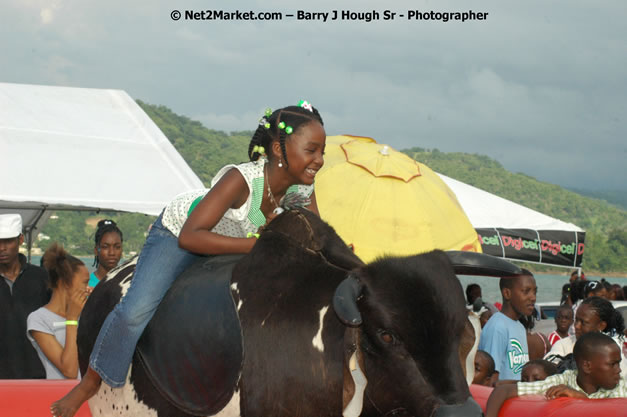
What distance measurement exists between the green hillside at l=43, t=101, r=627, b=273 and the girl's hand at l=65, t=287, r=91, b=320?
631cm

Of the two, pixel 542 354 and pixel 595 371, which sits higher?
pixel 595 371

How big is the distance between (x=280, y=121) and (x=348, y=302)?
116 cm

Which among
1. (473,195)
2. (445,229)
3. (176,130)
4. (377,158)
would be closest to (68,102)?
(377,158)

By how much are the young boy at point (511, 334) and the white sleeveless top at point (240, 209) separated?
2.98 meters

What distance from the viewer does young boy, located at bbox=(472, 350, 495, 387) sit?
570 centimetres

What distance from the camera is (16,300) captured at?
6148mm

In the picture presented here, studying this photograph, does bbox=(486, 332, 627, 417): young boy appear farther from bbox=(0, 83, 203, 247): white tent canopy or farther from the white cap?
bbox=(0, 83, 203, 247): white tent canopy

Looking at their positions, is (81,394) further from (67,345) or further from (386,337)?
(67,345)

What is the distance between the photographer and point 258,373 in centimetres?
277

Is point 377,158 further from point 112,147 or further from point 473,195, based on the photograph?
point 473,195

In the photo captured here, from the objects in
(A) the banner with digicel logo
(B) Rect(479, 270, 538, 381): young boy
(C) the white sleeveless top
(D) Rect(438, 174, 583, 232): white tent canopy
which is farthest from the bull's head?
(D) Rect(438, 174, 583, 232): white tent canopy

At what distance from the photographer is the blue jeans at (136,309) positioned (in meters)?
3.17

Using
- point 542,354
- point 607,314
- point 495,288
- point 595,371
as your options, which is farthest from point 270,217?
point 495,288

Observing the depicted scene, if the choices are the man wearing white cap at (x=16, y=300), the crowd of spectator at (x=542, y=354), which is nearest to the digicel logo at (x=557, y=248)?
the crowd of spectator at (x=542, y=354)
